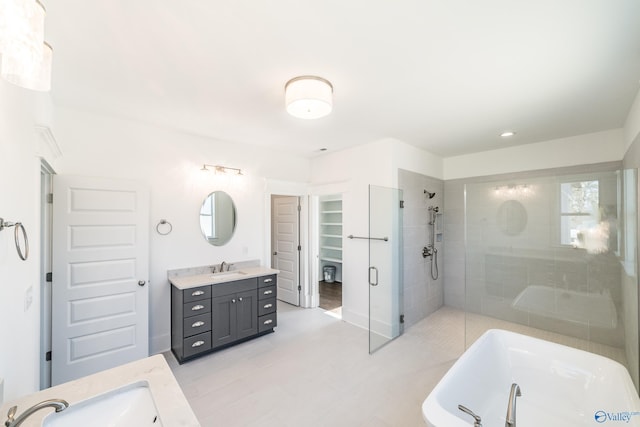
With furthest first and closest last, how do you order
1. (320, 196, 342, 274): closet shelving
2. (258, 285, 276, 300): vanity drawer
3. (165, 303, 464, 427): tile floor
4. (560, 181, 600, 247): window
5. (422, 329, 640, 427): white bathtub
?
(320, 196, 342, 274): closet shelving < (258, 285, 276, 300): vanity drawer < (560, 181, 600, 247): window < (165, 303, 464, 427): tile floor < (422, 329, 640, 427): white bathtub

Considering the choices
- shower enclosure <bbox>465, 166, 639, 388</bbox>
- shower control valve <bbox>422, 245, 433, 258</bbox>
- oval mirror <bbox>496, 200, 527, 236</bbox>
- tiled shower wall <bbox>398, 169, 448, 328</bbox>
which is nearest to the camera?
shower enclosure <bbox>465, 166, 639, 388</bbox>

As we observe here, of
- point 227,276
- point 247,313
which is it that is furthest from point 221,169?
point 247,313

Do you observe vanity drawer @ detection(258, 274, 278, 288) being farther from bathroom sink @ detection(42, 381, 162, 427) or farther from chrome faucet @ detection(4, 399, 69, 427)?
chrome faucet @ detection(4, 399, 69, 427)

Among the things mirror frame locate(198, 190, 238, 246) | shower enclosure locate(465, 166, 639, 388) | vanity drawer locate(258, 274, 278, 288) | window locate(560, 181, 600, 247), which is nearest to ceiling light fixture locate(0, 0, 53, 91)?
mirror frame locate(198, 190, 238, 246)

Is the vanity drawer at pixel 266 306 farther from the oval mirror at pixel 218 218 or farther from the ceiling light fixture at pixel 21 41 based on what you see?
the ceiling light fixture at pixel 21 41

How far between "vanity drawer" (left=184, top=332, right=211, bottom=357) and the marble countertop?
1.60m

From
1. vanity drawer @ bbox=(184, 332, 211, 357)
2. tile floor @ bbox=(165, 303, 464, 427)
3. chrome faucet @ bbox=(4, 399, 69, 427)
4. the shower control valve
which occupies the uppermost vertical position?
the shower control valve

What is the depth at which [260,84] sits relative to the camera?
215cm

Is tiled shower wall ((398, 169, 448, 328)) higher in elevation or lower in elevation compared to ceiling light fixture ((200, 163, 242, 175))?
lower

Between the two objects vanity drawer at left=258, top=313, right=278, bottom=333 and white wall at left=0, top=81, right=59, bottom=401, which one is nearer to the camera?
white wall at left=0, top=81, right=59, bottom=401

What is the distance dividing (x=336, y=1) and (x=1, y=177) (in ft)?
Result: 5.87

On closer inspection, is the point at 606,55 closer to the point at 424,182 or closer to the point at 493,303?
the point at 424,182

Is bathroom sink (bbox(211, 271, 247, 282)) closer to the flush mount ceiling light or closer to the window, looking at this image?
the flush mount ceiling light

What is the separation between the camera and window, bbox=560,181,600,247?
2.85 meters
